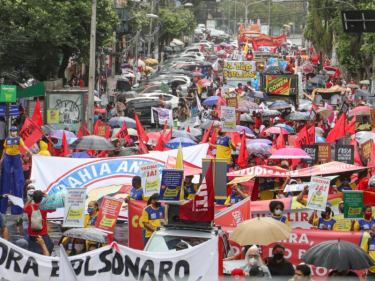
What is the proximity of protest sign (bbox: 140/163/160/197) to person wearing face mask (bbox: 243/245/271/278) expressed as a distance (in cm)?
387

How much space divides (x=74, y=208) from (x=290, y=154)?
756cm

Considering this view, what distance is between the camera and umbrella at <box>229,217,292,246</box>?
1373cm

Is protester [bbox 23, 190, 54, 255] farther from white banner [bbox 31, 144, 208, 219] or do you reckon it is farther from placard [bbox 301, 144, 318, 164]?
placard [bbox 301, 144, 318, 164]

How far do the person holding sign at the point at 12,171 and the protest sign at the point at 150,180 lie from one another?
115 inches

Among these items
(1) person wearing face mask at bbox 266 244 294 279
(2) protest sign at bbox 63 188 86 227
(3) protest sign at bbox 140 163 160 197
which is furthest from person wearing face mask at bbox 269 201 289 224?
(1) person wearing face mask at bbox 266 244 294 279

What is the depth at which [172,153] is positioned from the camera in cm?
2005

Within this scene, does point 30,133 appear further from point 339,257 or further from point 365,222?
point 339,257

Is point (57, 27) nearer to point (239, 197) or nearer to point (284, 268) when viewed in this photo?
point (239, 197)

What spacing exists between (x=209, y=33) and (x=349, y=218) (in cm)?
13318

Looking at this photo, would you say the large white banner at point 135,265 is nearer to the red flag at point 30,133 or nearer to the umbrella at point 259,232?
the umbrella at point 259,232

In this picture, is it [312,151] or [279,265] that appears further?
[312,151]

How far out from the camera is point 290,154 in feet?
72.6

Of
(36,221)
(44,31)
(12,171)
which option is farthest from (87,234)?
(44,31)

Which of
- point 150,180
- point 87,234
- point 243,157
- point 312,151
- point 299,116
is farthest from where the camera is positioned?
point 299,116
